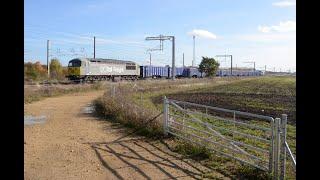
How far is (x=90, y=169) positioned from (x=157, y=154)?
6.75ft

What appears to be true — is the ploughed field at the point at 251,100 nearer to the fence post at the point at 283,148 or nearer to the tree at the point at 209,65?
the fence post at the point at 283,148

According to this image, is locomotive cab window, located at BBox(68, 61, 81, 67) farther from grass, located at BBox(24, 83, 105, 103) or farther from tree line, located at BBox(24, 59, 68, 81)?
grass, located at BBox(24, 83, 105, 103)

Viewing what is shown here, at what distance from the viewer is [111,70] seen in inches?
2445

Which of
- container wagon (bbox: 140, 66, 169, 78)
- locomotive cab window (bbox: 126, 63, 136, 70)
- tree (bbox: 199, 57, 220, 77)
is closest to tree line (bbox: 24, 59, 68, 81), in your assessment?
locomotive cab window (bbox: 126, 63, 136, 70)

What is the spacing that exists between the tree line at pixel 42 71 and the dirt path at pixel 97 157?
47.2m

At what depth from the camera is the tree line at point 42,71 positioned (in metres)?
61.7

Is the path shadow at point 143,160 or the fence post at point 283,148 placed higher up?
the fence post at point 283,148

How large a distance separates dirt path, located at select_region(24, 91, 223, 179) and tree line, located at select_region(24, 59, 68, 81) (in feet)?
155

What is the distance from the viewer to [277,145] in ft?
24.6

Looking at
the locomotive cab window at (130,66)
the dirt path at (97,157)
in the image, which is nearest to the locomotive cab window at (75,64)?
the locomotive cab window at (130,66)
